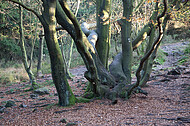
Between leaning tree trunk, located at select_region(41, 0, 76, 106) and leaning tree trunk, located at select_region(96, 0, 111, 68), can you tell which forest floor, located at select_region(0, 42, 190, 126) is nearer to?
leaning tree trunk, located at select_region(41, 0, 76, 106)

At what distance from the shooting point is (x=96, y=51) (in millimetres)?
5430

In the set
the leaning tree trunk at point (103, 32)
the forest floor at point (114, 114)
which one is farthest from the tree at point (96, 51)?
the forest floor at point (114, 114)

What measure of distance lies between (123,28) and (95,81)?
7.73 feet

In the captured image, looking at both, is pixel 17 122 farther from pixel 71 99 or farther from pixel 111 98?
pixel 111 98

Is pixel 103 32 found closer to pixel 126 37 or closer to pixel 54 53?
pixel 126 37

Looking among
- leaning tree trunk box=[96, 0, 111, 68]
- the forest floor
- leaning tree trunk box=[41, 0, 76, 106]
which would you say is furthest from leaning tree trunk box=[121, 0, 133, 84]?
leaning tree trunk box=[41, 0, 76, 106]

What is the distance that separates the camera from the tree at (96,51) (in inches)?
165

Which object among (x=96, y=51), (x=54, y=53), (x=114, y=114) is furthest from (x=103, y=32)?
(x=114, y=114)

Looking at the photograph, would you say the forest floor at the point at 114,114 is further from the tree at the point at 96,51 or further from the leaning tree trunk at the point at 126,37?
the leaning tree trunk at the point at 126,37

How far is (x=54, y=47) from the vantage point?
4297 mm

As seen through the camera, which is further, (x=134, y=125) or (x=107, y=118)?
(x=107, y=118)

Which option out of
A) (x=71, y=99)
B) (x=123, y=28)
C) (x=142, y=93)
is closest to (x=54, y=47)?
(x=71, y=99)

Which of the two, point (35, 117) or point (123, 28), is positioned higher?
point (123, 28)

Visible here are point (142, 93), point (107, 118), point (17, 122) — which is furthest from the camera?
point (142, 93)
